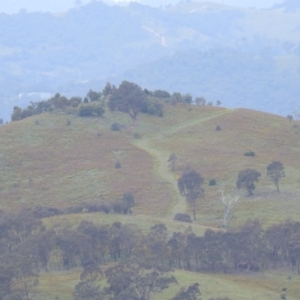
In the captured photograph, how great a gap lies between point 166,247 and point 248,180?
68.4ft

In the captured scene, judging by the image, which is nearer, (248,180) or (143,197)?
(248,180)

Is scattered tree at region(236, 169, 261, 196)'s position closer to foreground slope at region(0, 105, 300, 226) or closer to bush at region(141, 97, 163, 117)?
foreground slope at region(0, 105, 300, 226)

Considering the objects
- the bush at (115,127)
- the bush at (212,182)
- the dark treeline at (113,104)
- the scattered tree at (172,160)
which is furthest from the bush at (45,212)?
the dark treeline at (113,104)

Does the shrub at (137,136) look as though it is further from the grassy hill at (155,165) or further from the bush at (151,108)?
the bush at (151,108)

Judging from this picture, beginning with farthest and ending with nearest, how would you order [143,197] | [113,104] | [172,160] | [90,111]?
1. [113,104]
2. [90,111]
3. [172,160]
4. [143,197]

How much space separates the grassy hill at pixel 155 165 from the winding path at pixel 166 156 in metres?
0.10

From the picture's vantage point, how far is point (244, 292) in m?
49.1

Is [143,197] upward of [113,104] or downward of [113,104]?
downward

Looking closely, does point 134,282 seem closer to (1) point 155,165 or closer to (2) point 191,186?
(2) point 191,186

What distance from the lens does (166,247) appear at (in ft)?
181

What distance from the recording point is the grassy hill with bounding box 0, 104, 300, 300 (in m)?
63.6

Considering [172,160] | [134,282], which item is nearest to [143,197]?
[172,160]

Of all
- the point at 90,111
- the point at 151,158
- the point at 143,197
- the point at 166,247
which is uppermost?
the point at 90,111

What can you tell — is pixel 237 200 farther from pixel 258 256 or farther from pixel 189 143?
pixel 189 143
